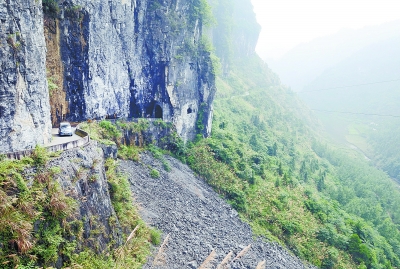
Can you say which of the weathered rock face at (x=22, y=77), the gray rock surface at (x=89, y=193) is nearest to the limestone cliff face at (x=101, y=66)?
the weathered rock face at (x=22, y=77)

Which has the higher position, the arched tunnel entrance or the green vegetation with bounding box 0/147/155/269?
the arched tunnel entrance

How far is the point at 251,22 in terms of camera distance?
313 ft

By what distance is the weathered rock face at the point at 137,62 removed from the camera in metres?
19.0

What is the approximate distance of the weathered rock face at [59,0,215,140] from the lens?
19047 millimetres

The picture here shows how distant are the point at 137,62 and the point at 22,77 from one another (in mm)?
15138

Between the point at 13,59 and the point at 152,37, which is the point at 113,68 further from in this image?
the point at 13,59

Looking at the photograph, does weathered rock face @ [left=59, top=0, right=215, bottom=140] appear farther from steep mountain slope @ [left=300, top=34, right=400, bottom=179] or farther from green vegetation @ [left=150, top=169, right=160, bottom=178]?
steep mountain slope @ [left=300, top=34, right=400, bottom=179]

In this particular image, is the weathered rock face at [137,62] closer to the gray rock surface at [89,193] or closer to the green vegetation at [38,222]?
the gray rock surface at [89,193]

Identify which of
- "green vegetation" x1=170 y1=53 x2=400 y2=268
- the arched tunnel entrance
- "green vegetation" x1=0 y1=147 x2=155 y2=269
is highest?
the arched tunnel entrance

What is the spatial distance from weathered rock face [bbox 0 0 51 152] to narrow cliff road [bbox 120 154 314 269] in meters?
7.75

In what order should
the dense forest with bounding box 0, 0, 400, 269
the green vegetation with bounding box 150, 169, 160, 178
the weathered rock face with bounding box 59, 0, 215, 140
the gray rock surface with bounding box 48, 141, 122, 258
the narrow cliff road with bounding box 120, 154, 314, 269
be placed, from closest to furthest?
the dense forest with bounding box 0, 0, 400, 269, the gray rock surface with bounding box 48, 141, 122, 258, the narrow cliff road with bounding box 120, 154, 314, 269, the weathered rock face with bounding box 59, 0, 215, 140, the green vegetation with bounding box 150, 169, 160, 178

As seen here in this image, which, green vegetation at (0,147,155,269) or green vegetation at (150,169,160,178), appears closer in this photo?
green vegetation at (0,147,155,269)

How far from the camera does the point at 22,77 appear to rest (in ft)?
37.6

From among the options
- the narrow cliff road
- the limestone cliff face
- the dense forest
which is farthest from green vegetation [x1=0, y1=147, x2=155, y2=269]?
the narrow cliff road
